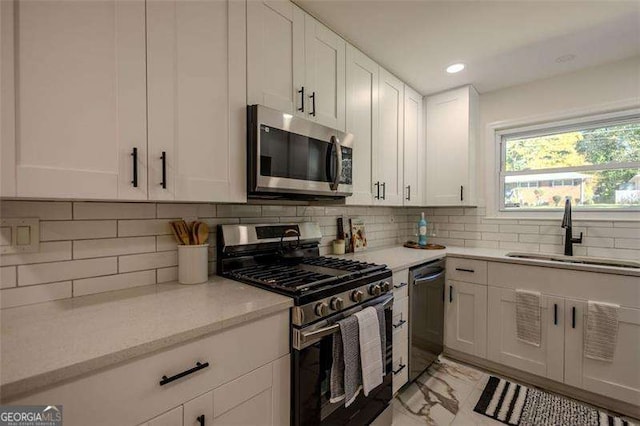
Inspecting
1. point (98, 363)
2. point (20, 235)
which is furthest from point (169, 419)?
point (20, 235)

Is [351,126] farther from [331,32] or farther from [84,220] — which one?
[84,220]

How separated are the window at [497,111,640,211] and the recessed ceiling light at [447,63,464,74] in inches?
35.6

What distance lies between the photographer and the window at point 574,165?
2363mm

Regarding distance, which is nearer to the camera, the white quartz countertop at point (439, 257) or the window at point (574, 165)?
the white quartz countertop at point (439, 257)

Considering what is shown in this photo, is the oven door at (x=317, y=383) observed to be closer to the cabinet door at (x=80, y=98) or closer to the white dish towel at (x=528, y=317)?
the cabinet door at (x=80, y=98)

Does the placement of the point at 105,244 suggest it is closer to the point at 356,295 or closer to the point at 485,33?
the point at 356,295

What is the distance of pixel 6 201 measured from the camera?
107 centimetres

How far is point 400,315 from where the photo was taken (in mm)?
1986

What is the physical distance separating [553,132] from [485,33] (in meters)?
1.36

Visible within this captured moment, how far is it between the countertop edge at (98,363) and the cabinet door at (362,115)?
136cm

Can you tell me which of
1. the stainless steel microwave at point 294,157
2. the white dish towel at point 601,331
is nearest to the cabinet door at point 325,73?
the stainless steel microwave at point 294,157

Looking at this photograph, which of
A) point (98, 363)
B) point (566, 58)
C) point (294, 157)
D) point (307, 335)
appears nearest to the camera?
point (98, 363)

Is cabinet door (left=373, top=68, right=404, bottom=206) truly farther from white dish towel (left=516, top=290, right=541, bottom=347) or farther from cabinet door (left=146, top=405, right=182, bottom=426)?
cabinet door (left=146, top=405, right=182, bottom=426)

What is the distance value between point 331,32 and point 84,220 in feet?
5.71
